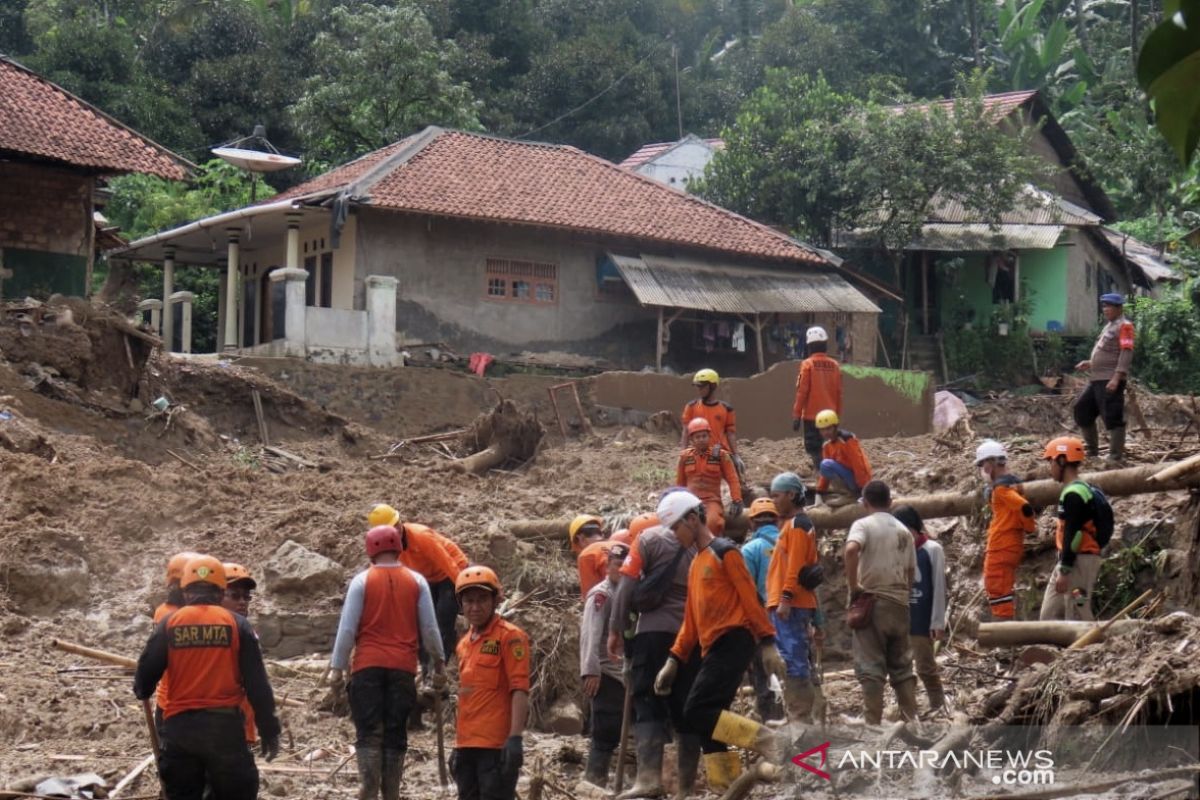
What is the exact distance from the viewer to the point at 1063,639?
9898 mm

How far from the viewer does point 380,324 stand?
82.1 ft

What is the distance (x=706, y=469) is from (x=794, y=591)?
10.2ft

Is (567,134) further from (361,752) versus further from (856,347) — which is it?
(361,752)

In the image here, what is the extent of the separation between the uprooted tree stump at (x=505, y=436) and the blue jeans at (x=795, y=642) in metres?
11.0

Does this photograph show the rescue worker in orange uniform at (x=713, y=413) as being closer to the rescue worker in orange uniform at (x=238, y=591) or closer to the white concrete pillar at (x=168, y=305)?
the rescue worker in orange uniform at (x=238, y=591)

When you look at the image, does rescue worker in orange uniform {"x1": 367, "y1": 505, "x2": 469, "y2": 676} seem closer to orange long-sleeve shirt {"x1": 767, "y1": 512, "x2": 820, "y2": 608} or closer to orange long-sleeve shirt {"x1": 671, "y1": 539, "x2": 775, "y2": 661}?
orange long-sleeve shirt {"x1": 767, "y1": 512, "x2": 820, "y2": 608}

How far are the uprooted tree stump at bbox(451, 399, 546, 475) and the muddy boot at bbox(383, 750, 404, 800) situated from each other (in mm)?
11895

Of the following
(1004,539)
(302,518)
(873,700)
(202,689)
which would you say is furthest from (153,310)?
(202,689)

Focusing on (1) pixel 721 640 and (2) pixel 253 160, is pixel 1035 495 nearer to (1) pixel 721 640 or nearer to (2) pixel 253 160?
(1) pixel 721 640

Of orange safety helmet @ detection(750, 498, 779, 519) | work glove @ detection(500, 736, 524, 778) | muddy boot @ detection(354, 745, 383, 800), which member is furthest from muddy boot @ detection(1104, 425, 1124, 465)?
muddy boot @ detection(354, 745, 383, 800)

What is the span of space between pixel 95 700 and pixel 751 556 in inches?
190

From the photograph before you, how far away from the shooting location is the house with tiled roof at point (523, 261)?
1086 inches

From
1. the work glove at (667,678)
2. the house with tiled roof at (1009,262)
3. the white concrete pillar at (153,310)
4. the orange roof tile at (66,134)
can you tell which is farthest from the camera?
the house with tiled roof at (1009,262)

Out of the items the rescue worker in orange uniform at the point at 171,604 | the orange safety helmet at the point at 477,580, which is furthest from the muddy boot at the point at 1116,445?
the rescue worker in orange uniform at the point at 171,604
